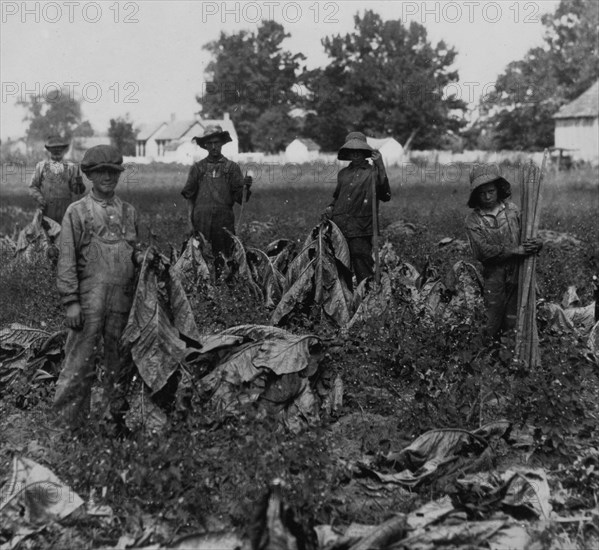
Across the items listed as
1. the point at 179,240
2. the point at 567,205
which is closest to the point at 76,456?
the point at 179,240

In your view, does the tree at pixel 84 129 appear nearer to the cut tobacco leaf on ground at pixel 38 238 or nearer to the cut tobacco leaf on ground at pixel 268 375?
the cut tobacco leaf on ground at pixel 38 238

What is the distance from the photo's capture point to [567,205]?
1927 centimetres

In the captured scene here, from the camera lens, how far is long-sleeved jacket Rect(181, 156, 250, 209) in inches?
362

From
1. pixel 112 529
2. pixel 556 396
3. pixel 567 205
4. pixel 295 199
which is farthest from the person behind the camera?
pixel 295 199

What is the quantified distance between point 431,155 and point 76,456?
180 ft

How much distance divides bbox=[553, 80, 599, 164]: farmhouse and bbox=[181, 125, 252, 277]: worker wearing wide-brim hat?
46384mm

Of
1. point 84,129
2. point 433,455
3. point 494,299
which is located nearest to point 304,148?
point 494,299

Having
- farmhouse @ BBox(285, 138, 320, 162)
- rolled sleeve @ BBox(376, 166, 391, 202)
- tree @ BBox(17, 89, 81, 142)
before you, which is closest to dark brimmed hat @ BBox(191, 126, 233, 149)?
rolled sleeve @ BBox(376, 166, 391, 202)

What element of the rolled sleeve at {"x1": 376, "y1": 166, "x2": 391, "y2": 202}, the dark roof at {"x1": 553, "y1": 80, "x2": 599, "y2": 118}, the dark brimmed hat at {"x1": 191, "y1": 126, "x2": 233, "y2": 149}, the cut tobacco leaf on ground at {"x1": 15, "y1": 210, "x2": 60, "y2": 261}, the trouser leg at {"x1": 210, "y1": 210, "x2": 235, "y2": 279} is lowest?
the cut tobacco leaf on ground at {"x1": 15, "y1": 210, "x2": 60, "y2": 261}

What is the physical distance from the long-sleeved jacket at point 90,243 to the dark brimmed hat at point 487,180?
7.79ft

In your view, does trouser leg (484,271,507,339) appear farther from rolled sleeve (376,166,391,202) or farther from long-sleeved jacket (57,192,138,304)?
long-sleeved jacket (57,192,138,304)

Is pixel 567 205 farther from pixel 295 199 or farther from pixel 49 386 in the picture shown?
pixel 49 386

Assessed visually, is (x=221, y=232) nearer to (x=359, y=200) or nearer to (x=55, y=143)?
(x=359, y=200)

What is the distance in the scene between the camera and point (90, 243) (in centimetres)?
536
